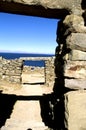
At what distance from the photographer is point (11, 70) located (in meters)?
14.9

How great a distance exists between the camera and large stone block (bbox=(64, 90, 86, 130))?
13.0ft

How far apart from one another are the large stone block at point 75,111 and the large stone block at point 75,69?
29cm

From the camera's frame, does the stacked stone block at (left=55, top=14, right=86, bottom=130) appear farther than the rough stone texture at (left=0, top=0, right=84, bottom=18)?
No

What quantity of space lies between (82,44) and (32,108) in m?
4.26

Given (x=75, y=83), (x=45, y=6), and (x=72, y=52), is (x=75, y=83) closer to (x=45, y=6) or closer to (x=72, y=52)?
(x=72, y=52)

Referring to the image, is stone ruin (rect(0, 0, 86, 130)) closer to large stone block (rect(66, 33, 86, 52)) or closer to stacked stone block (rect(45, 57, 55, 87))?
large stone block (rect(66, 33, 86, 52))

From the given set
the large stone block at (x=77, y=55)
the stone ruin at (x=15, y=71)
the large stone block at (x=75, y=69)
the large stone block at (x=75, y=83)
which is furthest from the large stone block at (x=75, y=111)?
the stone ruin at (x=15, y=71)

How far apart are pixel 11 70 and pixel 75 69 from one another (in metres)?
11.1

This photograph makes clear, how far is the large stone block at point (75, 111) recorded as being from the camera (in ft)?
13.0

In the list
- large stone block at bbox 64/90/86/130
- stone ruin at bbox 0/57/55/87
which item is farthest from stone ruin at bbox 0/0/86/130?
stone ruin at bbox 0/57/55/87

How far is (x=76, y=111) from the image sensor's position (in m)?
3.99

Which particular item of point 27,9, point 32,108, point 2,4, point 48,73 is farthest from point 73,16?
point 48,73

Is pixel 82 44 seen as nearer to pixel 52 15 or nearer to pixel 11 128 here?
pixel 52 15

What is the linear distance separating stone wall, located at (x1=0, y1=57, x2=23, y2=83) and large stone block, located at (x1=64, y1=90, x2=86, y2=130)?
10.7 m
